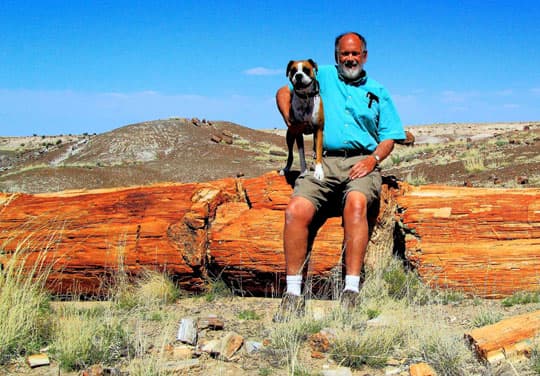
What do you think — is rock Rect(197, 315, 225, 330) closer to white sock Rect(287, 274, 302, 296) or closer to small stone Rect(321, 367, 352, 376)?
white sock Rect(287, 274, 302, 296)

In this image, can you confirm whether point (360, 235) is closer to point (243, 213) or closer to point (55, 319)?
point (243, 213)

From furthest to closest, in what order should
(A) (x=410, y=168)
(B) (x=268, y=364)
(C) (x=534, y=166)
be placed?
(A) (x=410, y=168), (C) (x=534, y=166), (B) (x=268, y=364)

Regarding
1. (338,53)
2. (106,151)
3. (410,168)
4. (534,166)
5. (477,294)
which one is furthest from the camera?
(106,151)

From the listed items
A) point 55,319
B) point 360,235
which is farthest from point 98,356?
point 360,235

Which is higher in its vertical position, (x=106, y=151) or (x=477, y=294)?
(x=106, y=151)

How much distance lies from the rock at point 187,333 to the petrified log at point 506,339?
1.79 metres

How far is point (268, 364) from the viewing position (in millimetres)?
3344

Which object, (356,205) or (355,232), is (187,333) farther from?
(356,205)

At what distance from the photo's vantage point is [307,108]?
4.82 metres

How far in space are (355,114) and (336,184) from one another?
659 mm

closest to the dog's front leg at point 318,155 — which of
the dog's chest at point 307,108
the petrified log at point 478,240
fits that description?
the dog's chest at point 307,108

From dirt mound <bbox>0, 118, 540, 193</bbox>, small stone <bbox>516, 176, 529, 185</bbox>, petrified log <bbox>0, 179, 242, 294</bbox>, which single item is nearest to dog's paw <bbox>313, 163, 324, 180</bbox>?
petrified log <bbox>0, 179, 242, 294</bbox>

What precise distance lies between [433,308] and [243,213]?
1.92 m

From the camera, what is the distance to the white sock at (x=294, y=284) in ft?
13.7
